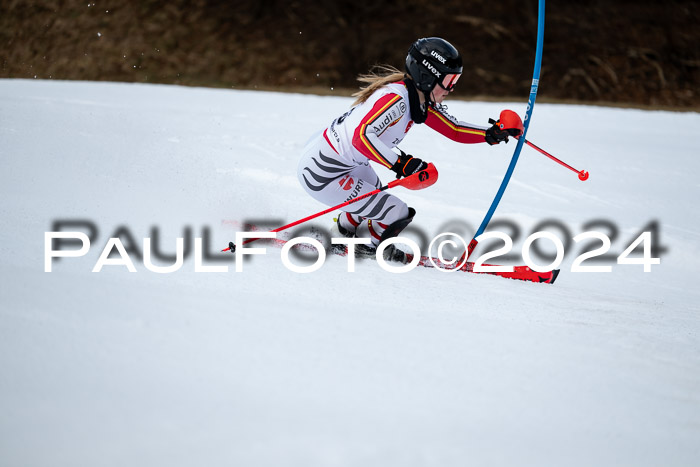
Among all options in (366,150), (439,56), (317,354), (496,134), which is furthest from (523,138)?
(317,354)

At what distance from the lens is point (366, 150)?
3592 millimetres

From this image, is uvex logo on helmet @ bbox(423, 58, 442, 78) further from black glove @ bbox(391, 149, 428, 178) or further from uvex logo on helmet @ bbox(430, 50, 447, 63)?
black glove @ bbox(391, 149, 428, 178)

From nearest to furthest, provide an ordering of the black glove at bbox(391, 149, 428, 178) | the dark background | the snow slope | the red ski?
the snow slope, the black glove at bbox(391, 149, 428, 178), the red ski, the dark background

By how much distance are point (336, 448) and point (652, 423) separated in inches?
40.9

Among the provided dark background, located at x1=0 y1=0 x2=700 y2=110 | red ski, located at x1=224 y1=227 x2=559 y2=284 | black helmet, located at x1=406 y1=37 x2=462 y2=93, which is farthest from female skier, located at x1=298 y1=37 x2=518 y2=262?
dark background, located at x1=0 y1=0 x2=700 y2=110

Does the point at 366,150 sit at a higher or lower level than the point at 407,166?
higher

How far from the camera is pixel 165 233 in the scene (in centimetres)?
411

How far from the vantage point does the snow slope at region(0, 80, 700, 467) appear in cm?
179

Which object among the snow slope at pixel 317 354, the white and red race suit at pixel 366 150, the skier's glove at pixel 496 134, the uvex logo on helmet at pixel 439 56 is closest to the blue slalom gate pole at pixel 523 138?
the skier's glove at pixel 496 134

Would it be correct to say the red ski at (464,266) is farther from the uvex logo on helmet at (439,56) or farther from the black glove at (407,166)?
the uvex logo on helmet at (439,56)

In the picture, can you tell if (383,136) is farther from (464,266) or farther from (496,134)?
(464,266)

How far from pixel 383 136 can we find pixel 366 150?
25cm

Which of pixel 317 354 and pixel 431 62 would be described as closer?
pixel 317 354

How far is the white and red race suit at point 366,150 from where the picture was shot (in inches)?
141
